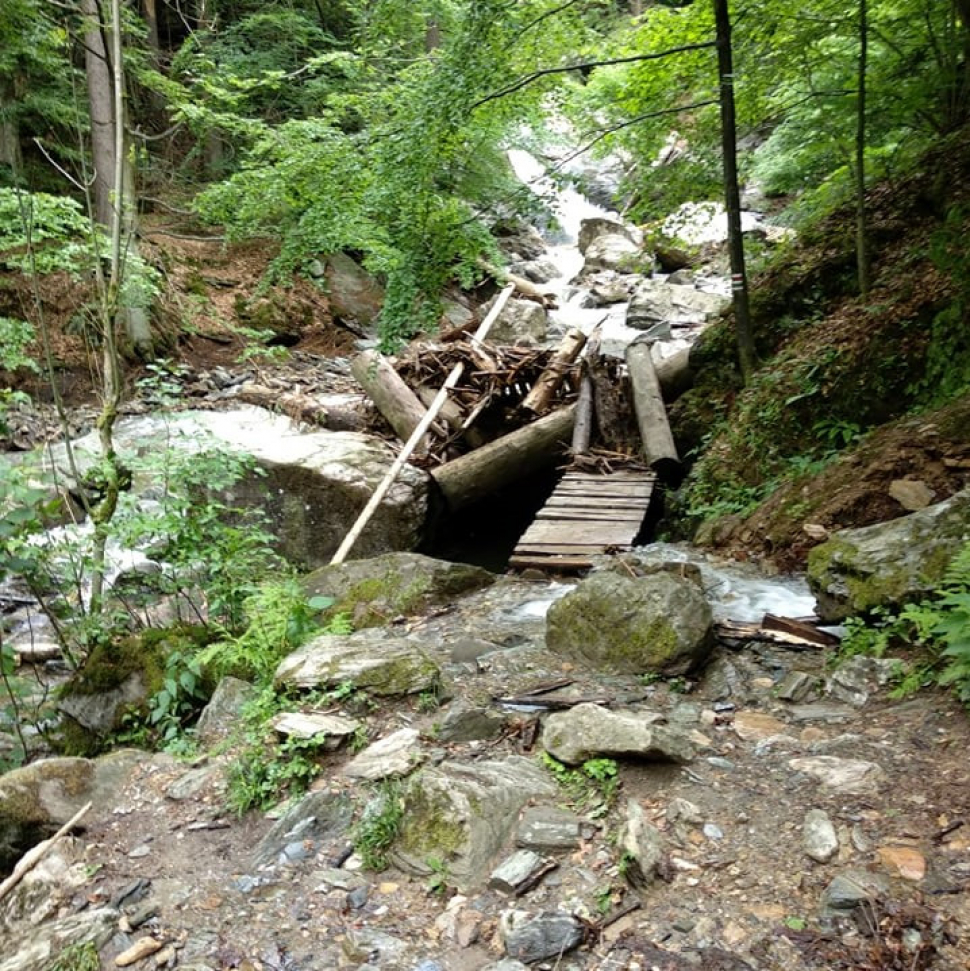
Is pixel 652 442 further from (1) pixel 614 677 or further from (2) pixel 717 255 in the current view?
(2) pixel 717 255

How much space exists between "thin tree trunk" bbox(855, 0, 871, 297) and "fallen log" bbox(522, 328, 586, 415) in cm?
383

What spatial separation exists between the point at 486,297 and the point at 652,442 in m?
10.1

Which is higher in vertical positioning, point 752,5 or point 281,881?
point 752,5

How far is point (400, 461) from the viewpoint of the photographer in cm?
854

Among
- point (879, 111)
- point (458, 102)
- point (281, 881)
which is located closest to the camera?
point (281, 881)

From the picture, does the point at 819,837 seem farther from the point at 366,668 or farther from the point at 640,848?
the point at 366,668

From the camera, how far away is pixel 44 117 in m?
13.3

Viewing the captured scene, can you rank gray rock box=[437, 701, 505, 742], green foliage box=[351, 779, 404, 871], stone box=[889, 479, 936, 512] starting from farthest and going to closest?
stone box=[889, 479, 936, 512] < gray rock box=[437, 701, 505, 742] < green foliage box=[351, 779, 404, 871]

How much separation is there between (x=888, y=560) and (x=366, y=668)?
2.94 meters

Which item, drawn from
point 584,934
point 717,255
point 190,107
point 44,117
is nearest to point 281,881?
point 584,934

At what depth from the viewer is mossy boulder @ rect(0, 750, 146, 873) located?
11.9 ft

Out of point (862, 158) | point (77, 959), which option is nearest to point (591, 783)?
point (77, 959)

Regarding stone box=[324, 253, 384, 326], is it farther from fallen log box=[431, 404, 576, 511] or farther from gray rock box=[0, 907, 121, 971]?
gray rock box=[0, 907, 121, 971]

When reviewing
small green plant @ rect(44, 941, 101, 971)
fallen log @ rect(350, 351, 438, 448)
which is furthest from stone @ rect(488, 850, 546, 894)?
fallen log @ rect(350, 351, 438, 448)
